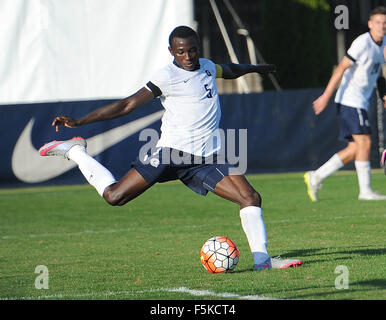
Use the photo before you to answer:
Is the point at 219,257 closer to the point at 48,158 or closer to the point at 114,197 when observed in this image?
the point at 114,197

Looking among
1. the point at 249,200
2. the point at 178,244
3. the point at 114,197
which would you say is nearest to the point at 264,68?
the point at 249,200

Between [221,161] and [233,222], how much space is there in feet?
12.6

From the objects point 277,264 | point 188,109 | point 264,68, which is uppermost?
point 264,68

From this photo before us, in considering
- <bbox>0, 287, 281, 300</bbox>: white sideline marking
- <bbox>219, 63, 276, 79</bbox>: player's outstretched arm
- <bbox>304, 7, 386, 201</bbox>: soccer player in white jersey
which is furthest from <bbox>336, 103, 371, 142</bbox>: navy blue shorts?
<bbox>0, 287, 281, 300</bbox>: white sideline marking

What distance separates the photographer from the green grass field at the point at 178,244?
690 cm

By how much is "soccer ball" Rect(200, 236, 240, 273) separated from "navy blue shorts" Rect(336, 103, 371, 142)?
560 cm

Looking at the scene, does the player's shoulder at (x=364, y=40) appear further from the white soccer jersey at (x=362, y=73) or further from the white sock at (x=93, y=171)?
the white sock at (x=93, y=171)

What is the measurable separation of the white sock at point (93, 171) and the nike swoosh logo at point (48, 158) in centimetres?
970

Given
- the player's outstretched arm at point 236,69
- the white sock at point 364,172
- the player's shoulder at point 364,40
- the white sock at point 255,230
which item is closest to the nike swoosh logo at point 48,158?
the white sock at point 364,172

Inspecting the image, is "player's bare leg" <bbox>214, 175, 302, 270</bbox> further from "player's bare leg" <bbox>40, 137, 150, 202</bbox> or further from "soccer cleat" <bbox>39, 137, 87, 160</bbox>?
"soccer cleat" <bbox>39, 137, 87, 160</bbox>

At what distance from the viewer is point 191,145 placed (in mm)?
7871

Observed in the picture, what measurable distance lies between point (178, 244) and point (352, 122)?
4.24m
